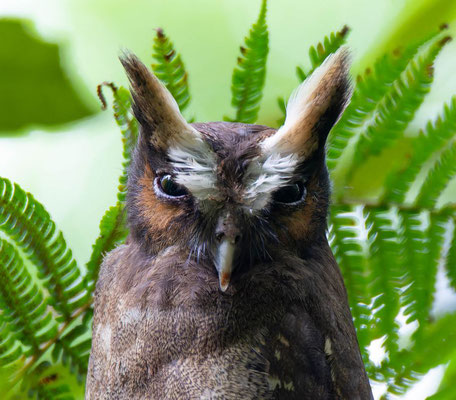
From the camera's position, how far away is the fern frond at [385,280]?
1.92 metres

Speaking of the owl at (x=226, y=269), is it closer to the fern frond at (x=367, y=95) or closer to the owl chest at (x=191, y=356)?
the owl chest at (x=191, y=356)

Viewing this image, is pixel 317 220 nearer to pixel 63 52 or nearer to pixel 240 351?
pixel 240 351

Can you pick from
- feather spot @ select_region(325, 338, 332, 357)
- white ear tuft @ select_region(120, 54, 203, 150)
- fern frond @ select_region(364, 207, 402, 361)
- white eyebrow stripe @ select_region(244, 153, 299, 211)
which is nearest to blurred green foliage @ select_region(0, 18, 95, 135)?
white ear tuft @ select_region(120, 54, 203, 150)

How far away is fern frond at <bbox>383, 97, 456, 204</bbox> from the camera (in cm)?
204

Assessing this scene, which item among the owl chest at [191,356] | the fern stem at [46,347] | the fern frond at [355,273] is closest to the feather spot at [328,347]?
the owl chest at [191,356]

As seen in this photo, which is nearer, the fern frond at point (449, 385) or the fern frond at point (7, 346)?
the fern frond at point (449, 385)

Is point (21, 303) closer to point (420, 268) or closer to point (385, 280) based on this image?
point (385, 280)

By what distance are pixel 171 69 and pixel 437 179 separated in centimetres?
84

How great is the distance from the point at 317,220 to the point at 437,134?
584mm

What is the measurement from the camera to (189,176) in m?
1.49

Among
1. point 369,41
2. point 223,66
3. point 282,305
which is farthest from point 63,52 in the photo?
point 282,305

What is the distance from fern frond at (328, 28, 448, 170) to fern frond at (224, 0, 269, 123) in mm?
237

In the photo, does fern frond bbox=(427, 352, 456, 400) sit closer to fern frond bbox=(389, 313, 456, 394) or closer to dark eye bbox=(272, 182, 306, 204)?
fern frond bbox=(389, 313, 456, 394)

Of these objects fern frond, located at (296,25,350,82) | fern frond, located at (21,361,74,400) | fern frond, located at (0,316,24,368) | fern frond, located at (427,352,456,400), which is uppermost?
fern frond, located at (296,25,350,82)
